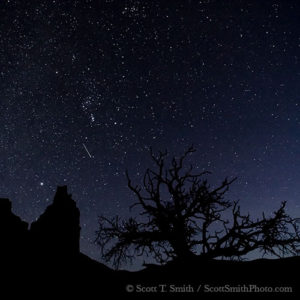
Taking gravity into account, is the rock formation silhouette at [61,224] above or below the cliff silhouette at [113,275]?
above

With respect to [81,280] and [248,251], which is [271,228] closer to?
[248,251]

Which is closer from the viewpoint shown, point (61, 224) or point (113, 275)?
point (113, 275)

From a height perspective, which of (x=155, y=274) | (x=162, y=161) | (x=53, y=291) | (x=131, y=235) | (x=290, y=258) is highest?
(x=162, y=161)

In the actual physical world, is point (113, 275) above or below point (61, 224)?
below

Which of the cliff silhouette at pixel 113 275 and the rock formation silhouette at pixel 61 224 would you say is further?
the rock formation silhouette at pixel 61 224

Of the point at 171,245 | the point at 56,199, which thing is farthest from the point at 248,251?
the point at 56,199

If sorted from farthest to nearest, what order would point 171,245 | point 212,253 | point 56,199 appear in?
1. point 56,199
2. point 171,245
3. point 212,253

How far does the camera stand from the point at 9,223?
1303 cm

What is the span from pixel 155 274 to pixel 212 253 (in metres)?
2.16

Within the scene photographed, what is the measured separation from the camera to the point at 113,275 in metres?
10.1

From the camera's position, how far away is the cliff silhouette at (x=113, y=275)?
763cm

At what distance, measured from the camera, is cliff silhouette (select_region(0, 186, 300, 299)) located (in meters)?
7.63

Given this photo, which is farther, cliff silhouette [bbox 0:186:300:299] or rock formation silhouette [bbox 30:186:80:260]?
rock formation silhouette [bbox 30:186:80:260]

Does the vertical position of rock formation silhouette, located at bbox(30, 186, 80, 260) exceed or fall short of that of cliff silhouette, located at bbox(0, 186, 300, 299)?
it exceeds it
